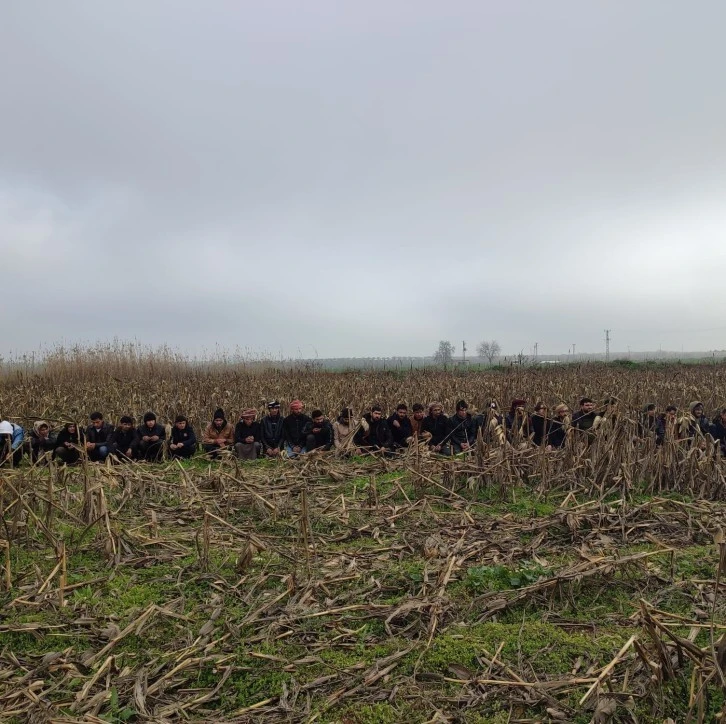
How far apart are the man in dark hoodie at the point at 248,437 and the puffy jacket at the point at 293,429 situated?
47 centimetres

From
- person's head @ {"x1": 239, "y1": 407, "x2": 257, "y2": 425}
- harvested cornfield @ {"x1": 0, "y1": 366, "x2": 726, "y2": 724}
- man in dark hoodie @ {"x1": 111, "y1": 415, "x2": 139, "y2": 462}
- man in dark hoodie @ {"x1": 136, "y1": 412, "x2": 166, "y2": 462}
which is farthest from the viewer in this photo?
person's head @ {"x1": 239, "y1": 407, "x2": 257, "y2": 425}

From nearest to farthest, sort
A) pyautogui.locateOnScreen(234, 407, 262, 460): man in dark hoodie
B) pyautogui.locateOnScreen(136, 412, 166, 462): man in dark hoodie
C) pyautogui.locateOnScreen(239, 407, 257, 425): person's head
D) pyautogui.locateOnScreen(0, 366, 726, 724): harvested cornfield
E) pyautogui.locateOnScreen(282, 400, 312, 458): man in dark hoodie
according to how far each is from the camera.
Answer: pyautogui.locateOnScreen(0, 366, 726, 724): harvested cornfield < pyautogui.locateOnScreen(136, 412, 166, 462): man in dark hoodie < pyautogui.locateOnScreen(234, 407, 262, 460): man in dark hoodie < pyautogui.locateOnScreen(239, 407, 257, 425): person's head < pyautogui.locateOnScreen(282, 400, 312, 458): man in dark hoodie

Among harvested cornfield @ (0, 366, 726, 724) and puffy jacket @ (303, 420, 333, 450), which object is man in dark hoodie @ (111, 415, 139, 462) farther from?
harvested cornfield @ (0, 366, 726, 724)

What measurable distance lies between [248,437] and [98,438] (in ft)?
8.25

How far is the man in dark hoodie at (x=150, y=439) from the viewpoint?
9.50 m

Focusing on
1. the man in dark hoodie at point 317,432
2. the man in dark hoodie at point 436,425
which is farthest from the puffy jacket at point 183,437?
the man in dark hoodie at point 436,425

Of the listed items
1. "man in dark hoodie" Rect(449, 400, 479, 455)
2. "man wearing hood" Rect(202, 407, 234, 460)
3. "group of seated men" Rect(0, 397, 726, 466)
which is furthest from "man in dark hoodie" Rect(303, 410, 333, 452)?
"man in dark hoodie" Rect(449, 400, 479, 455)

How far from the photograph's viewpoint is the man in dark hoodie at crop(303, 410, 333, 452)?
10047 millimetres

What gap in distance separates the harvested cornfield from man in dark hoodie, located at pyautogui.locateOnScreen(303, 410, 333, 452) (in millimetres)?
2919

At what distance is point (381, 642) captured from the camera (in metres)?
3.35

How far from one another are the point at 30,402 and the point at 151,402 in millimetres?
2352

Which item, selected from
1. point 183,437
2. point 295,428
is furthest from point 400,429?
point 183,437

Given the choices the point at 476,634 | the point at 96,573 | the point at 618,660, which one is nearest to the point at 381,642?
the point at 476,634

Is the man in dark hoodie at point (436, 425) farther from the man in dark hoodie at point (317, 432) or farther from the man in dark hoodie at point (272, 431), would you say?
the man in dark hoodie at point (272, 431)
